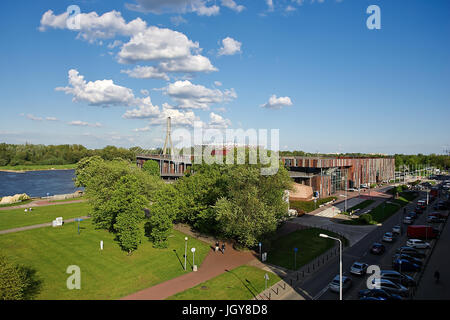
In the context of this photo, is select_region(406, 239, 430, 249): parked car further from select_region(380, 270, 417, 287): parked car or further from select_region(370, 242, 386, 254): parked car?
select_region(380, 270, 417, 287): parked car

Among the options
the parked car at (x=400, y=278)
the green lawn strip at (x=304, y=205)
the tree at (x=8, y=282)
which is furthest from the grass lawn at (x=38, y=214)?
the parked car at (x=400, y=278)

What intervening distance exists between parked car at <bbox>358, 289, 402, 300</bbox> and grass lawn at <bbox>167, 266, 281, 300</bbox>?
27.1 ft

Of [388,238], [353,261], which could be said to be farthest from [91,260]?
[388,238]

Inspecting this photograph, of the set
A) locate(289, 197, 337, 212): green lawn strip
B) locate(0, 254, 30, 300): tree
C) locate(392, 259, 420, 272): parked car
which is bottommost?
locate(392, 259, 420, 272): parked car

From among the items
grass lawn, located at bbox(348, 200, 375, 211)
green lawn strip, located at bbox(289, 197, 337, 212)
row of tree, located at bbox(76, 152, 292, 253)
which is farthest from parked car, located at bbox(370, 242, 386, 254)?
grass lawn, located at bbox(348, 200, 375, 211)

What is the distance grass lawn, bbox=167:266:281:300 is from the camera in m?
25.8

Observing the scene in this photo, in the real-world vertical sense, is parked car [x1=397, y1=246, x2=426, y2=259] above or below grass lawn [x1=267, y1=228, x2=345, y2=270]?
above

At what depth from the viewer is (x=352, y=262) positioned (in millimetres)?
34938

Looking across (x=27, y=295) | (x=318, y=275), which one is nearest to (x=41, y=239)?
(x=27, y=295)

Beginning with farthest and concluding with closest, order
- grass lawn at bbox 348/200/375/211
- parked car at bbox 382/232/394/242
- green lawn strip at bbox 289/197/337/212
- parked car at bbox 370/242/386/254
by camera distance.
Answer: grass lawn at bbox 348/200/375/211, green lawn strip at bbox 289/197/337/212, parked car at bbox 382/232/394/242, parked car at bbox 370/242/386/254

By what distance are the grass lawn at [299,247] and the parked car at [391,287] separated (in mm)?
8970

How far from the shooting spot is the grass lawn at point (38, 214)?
157 feet

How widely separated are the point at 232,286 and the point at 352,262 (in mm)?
16697

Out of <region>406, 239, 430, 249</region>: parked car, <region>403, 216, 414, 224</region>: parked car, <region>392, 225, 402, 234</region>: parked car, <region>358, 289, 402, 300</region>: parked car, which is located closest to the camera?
<region>358, 289, 402, 300</region>: parked car
